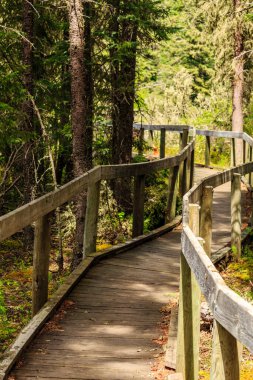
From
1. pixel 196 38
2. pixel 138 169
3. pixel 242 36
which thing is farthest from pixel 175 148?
pixel 196 38

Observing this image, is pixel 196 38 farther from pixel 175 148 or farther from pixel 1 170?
pixel 1 170

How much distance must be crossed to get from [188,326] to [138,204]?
620 centimetres

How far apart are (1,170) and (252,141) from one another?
683 cm

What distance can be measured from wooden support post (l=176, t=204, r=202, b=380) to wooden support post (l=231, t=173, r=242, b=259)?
488 cm

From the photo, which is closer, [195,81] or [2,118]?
[2,118]

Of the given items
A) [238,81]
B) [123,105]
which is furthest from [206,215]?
[238,81]

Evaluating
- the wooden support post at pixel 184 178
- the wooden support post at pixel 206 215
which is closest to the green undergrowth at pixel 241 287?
the wooden support post at pixel 206 215

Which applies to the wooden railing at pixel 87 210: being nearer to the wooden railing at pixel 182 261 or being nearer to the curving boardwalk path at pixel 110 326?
the wooden railing at pixel 182 261

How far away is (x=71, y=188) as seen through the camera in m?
6.93

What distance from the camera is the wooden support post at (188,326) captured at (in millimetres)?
3965

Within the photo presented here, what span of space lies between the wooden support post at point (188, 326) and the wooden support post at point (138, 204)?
5.75 metres

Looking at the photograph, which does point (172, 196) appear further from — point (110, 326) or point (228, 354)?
point (228, 354)

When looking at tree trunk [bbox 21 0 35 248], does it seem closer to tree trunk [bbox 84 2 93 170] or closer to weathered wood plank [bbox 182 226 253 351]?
tree trunk [bbox 84 2 93 170]

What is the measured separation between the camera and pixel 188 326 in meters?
4.14
